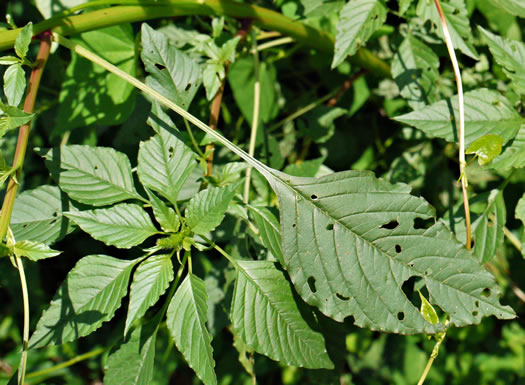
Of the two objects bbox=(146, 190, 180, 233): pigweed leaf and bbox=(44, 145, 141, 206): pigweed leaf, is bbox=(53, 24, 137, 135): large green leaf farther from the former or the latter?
bbox=(146, 190, 180, 233): pigweed leaf

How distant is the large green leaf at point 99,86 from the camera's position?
1467 mm

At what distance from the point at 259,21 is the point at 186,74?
→ 37cm

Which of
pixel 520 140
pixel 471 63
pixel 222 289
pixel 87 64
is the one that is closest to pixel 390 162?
pixel 471 63

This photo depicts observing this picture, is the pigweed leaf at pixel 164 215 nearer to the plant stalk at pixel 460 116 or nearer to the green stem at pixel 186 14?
the green stem at pixel 186 14

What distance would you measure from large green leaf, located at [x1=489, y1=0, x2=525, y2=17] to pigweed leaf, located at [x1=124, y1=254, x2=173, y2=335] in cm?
114

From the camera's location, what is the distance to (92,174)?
1120 mm

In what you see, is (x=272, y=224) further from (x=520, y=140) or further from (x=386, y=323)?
(x=520, y=140)

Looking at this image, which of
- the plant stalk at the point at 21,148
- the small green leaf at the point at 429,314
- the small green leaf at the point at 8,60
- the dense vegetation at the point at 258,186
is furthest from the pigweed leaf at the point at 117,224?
the small green leaf at the point at 429,314

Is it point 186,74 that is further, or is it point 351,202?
point 186,74

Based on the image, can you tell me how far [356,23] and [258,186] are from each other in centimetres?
A: 54

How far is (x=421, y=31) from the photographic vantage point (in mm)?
1474

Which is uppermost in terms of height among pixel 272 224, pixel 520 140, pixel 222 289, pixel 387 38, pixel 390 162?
pixel 387 38

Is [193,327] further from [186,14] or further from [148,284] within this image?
[186,14]

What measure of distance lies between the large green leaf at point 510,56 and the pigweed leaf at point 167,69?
0.77 meters
